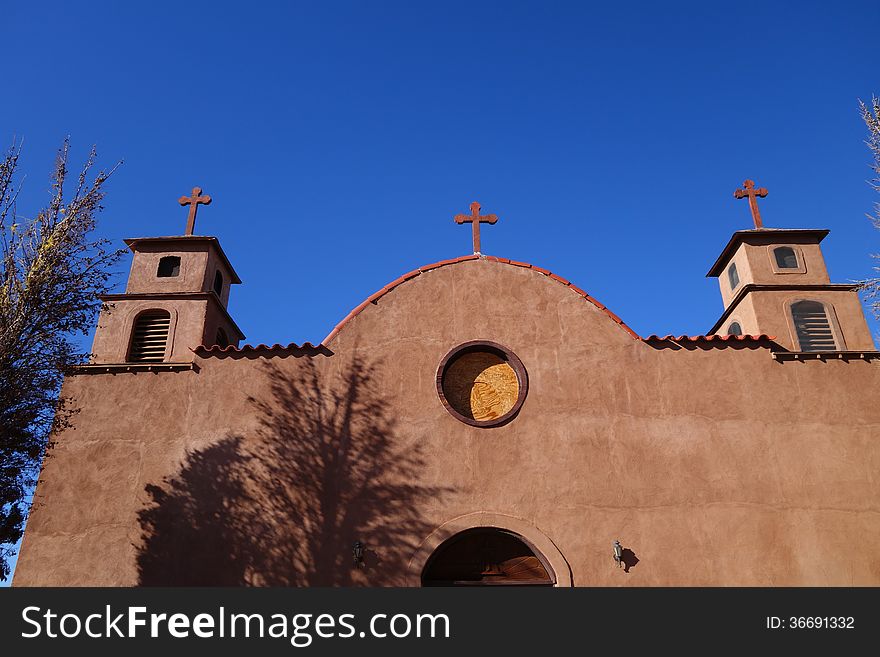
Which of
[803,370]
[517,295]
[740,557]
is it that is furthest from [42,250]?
[803,370]

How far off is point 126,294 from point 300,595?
28.1 feet

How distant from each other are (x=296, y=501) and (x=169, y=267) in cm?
733

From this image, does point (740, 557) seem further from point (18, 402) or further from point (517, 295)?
point (18, 402)

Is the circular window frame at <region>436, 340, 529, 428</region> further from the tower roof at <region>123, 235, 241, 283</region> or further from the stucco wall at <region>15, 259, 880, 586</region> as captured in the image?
the tower roof at <region>123, 235, 241, 283</region>

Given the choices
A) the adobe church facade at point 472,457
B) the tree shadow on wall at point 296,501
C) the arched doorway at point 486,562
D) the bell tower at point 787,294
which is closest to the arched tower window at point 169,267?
the adobe church facade at point 472,457

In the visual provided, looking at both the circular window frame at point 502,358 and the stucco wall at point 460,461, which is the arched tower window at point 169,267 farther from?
the circular window frame at point 502,358

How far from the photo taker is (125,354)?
14531 mm

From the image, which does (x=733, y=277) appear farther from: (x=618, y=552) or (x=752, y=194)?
(x=618, y=552)

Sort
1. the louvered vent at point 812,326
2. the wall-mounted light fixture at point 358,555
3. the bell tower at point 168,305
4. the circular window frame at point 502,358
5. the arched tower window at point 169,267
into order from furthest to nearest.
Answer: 1. the arched tower window at point 169,267
2. the louvered vent at point 812,326
3. the bell tower at point 168,305
4. the circular window frame at point 502,358
5. the wall-mounted light fixture at point 358,555

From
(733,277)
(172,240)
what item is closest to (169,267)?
(172,240)

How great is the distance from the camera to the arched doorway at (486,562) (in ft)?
37.6

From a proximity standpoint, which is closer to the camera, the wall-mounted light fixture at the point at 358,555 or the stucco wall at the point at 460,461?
the wall-mounted light fixture at the point at 358,555

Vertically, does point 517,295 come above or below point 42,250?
above

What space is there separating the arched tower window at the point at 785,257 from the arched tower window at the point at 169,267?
565 inches
